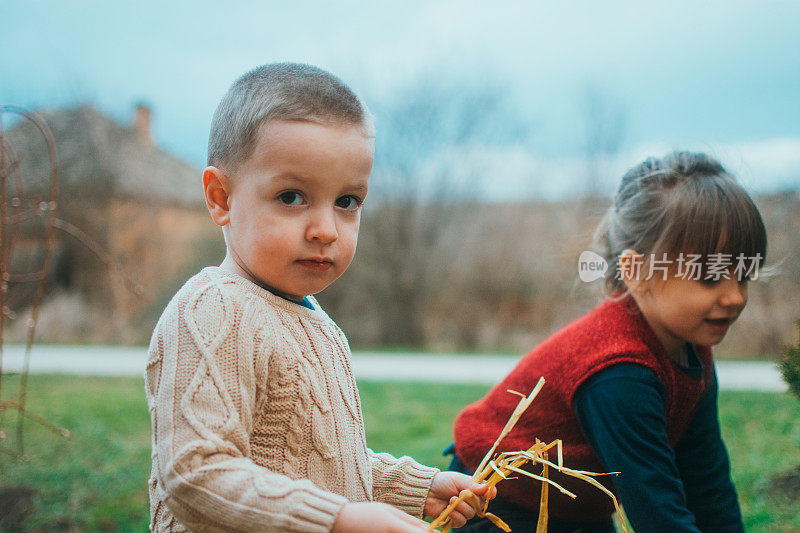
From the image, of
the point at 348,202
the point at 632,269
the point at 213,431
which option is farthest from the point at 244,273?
the point at 632,269

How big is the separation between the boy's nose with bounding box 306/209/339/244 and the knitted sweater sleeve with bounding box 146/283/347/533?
207 millimetres

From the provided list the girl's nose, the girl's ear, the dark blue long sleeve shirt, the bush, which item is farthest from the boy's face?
the bush

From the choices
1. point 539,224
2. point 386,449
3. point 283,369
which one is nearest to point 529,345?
point 539,224

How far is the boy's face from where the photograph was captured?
134 cm

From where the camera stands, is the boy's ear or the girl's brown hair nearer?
the boy's ear

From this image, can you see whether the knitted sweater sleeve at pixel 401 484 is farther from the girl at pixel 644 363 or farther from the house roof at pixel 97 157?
the house roof at pixel 97 157

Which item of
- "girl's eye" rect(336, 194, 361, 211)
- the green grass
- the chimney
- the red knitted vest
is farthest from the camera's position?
the chimney

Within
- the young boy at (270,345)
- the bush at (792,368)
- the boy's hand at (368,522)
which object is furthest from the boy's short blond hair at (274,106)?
the bush at (792,368)

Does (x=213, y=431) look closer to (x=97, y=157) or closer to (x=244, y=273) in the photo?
(x=244, y=273)

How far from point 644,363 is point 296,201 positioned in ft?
3.71

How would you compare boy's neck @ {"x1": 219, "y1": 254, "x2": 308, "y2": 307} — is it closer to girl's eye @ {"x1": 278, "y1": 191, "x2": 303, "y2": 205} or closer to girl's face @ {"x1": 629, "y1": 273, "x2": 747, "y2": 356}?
girl's eye @ {"x1": 278, "y1": 191, "x2": 303, "y2": 205}

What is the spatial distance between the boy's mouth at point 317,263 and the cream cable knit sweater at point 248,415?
0.11 m

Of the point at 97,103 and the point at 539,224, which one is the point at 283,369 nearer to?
the point at 539,224

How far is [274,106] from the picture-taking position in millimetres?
1354
